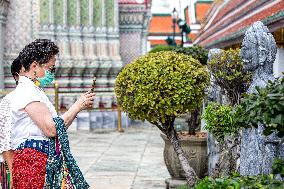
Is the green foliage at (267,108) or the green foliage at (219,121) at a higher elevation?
the green foliage at (267,108)

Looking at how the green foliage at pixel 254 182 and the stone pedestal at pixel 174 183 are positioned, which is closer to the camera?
the green foliage at pixel 254 182

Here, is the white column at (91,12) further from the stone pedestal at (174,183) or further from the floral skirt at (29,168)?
the floral skirt at (29,168)

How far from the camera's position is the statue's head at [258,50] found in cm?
580

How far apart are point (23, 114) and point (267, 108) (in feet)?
6.18

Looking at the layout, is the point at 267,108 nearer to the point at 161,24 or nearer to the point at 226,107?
the point at 226,107

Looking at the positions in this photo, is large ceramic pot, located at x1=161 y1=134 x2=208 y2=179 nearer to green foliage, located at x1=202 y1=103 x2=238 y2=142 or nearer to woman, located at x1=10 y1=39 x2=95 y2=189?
green foliage, located at x1=202 y1=103 x2=238 y2=142

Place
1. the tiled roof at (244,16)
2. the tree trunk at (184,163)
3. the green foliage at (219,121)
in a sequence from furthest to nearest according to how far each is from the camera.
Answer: the tiled roof at (244,16) < the tree trunk at (184,163) < the green foliage at (219,121)

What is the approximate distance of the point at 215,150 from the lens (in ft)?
26.6

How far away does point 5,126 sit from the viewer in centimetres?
476

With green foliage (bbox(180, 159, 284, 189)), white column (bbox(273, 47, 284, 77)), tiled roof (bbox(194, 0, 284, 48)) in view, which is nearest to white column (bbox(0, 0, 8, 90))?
tiled roof (bbox(194, 0, 284, 48))

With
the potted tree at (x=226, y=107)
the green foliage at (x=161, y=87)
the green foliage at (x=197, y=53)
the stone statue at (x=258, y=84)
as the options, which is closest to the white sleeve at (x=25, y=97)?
the stone statue at (x=258, y=84)

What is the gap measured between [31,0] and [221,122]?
11.1 m

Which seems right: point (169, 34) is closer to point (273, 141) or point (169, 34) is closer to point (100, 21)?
point (100, 21)

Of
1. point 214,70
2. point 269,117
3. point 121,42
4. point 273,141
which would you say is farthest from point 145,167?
point 121,42
